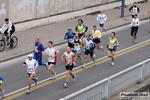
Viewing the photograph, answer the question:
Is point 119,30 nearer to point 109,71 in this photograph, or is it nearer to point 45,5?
point 45,5

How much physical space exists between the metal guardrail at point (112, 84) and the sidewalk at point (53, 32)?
7.56 metres

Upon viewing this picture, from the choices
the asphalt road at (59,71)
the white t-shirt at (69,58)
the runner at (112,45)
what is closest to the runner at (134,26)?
the asphalt road at (59,71)

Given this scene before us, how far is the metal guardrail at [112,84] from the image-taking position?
41.9 feet

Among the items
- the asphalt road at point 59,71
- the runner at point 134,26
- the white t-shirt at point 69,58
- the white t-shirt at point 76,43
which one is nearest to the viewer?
the asphalt road at point 59,71

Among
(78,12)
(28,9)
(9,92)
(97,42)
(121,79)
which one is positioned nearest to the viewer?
(121,79)

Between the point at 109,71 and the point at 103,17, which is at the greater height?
the point at 103,17

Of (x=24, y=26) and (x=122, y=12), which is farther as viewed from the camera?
(x=122, y=12)

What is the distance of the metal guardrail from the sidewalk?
7563 mm

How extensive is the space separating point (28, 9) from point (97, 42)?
289 inches

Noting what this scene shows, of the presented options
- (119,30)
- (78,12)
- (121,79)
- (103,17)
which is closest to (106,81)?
(121,79)

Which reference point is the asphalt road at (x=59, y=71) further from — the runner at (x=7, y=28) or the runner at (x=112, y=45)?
the runner at (x=7, y=28)

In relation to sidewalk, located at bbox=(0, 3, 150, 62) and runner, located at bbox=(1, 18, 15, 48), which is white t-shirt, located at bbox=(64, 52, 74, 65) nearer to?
sidewalk, located at bbox=(0, 3, 150, 62)

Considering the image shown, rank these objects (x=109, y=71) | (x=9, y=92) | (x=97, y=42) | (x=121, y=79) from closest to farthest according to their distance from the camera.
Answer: (x=121, y=79), (x=9, y=92), (x=109, y=71), (x=97, y=42)

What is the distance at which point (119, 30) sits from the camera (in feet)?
90.1
